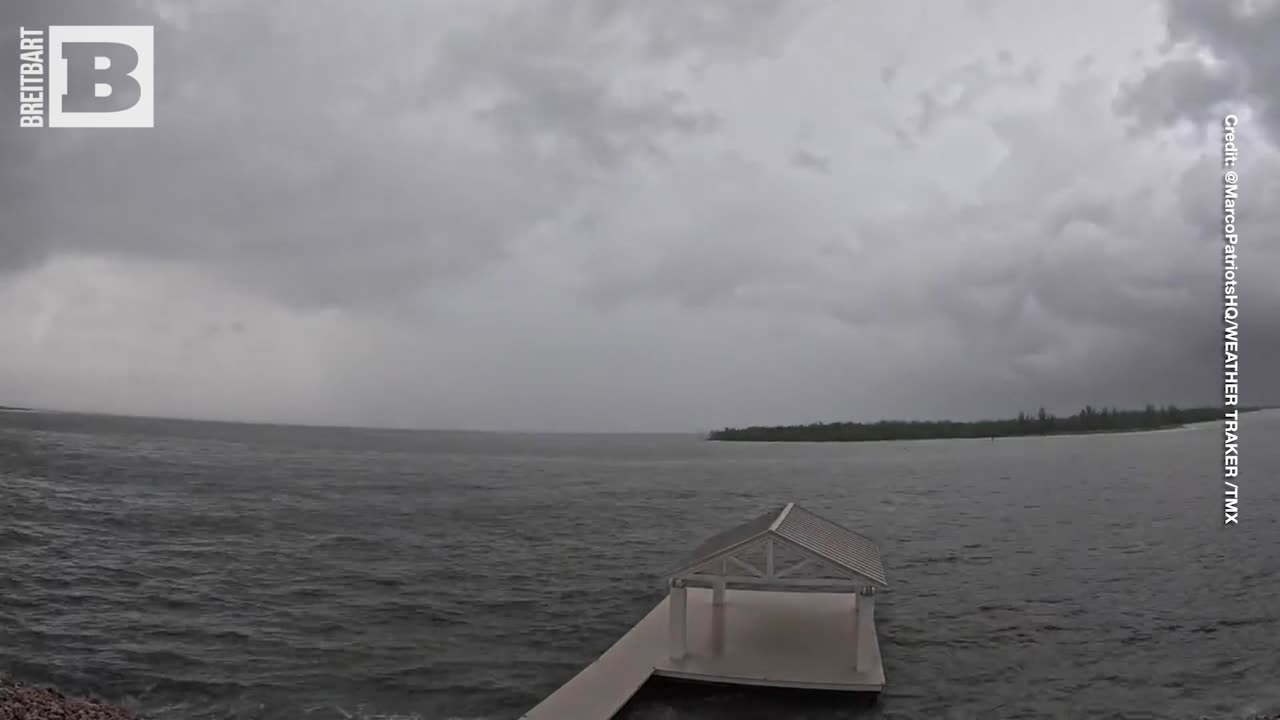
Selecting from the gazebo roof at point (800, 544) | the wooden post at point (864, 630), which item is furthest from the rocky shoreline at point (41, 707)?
the wooden post at point (864, 630)

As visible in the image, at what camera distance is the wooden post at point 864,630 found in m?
16.6

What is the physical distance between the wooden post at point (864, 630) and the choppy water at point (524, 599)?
95 cm

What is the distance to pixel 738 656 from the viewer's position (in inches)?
683

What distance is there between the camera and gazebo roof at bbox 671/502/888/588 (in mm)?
16891

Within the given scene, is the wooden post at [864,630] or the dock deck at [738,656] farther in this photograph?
the wooden post at [864,630]

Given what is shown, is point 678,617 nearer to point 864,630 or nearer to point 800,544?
point 800,544

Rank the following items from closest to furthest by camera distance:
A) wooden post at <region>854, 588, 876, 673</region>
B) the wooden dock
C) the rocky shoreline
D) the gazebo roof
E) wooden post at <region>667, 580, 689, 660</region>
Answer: the rocky shoreline, the wooden dock, wooden post at <region>854, 588, 876, 673</region>, the gazebo roof, wooden post at <region>667, 580, 689, 660</region>

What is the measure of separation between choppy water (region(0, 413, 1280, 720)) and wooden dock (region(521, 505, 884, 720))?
2.24 feet

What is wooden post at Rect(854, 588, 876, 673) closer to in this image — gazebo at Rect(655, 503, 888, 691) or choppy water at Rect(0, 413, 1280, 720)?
gazebo at Rect(655, 503, 888, 691)

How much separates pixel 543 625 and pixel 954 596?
15759mm

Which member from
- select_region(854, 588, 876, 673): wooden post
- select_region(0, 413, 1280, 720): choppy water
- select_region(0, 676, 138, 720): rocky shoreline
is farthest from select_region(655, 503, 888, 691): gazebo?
select_region(0, 676, 138, 720): rocky shoreline

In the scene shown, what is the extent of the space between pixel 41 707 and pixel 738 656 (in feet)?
43.0

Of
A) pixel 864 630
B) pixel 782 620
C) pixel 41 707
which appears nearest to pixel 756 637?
pixel 782 620

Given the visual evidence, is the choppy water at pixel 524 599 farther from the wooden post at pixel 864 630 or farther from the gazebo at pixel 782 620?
the wooden post at pixel 864 630
